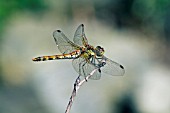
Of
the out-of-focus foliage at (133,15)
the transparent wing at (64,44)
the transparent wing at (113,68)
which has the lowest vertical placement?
the transparent wing at (113,68)

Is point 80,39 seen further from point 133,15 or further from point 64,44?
point 133,15

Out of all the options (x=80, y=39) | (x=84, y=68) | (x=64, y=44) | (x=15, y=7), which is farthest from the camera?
(x=15, y=7)

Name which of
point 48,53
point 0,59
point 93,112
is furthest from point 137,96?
point 0,59

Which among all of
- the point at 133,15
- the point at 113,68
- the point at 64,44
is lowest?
the point at 113,68

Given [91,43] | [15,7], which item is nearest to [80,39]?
[91,43]

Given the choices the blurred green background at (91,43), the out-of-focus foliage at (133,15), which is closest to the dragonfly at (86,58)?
the blurred green background at (91,43)

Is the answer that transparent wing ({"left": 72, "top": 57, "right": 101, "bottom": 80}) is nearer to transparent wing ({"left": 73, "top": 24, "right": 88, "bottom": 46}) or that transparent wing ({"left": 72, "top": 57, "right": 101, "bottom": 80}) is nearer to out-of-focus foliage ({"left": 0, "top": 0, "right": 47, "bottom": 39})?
transparent wing ({"left": 73, "top": 24, "right": 88, "bottom": 46})

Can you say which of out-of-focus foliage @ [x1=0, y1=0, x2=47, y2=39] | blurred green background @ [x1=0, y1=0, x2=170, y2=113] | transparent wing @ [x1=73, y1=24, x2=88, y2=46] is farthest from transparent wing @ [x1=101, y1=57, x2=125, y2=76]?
out-of-focus foliage @ [x1=0, y1=0, x2=47, y2=39]

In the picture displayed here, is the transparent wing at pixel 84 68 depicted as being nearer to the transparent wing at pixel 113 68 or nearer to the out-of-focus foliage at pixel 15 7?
the transparent wing at pixel 113 68
